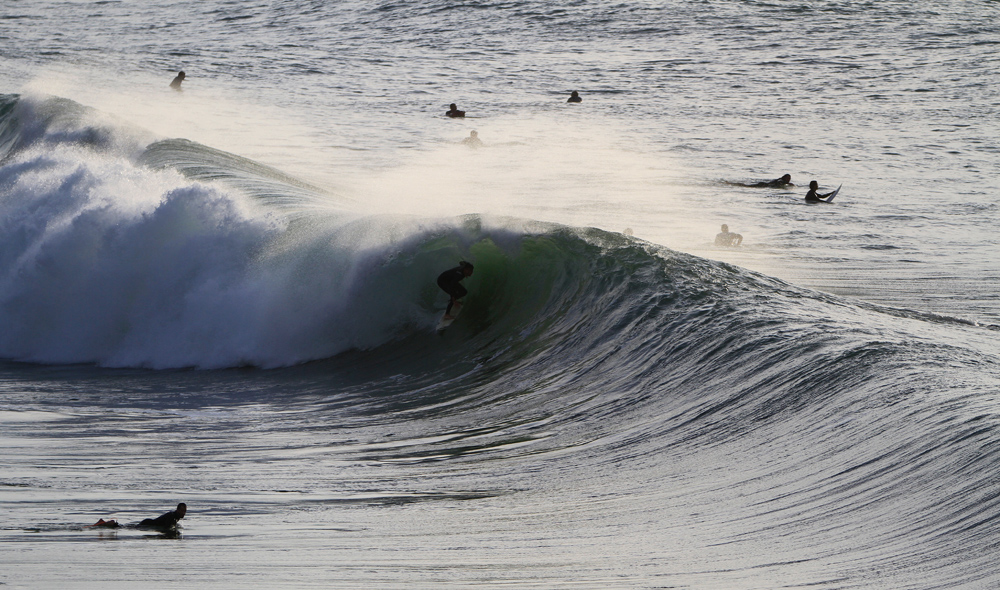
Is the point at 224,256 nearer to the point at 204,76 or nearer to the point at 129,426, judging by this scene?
the point at 129,426

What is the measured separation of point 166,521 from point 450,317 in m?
5.61

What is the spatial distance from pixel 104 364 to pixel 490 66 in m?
23.7

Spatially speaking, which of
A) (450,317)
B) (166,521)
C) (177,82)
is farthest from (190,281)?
(177,82)

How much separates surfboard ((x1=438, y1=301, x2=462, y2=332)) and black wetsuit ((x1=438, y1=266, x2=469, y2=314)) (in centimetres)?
26

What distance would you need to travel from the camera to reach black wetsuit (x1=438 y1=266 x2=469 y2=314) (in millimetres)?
10523

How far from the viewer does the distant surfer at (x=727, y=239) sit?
14695 millimetres

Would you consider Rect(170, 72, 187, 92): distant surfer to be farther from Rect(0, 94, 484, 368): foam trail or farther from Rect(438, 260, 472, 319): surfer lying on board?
Rect(438, 260, 472, 319): surfer lying on board

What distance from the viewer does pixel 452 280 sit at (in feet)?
34.7

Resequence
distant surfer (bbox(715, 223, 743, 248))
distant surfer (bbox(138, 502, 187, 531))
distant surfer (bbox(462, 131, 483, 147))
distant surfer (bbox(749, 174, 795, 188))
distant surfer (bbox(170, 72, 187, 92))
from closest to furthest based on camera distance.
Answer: distant surfer (bbox(138, 502, 187, 531))
distant surfer (bbox(715, 223, 743, 248))
distant surfer (bbox(749, 174, 795, 188))
distant surfer (bbox(462, 131, 483, 147))
distant surfer (bbox(170, 72, 187, 92))

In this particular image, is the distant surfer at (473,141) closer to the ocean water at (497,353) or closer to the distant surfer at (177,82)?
the ocean water at (497,353)

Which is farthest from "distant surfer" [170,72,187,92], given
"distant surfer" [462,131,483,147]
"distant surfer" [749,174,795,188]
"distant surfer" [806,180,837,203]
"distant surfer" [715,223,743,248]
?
"distant surfer" [715,223,743,248]

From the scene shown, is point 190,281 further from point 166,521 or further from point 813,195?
point 813,195

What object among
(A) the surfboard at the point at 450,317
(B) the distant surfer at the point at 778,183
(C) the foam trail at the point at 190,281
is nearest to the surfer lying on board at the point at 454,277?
(A) the surfboard at the point at 450,317

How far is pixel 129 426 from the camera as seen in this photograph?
798 centimetres
